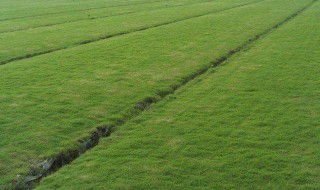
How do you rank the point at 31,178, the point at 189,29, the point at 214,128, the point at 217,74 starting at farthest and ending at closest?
the point at 189,29, the point at 217,74, the point at 214,128, the point at 31,178

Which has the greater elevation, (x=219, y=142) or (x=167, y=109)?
(x=167, y=109)

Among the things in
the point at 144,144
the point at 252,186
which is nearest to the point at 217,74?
the point at 144,144

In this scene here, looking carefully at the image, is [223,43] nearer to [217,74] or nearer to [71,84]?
[217,74]

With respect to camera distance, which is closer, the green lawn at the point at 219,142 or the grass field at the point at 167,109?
the green lawn at the point at 219,142

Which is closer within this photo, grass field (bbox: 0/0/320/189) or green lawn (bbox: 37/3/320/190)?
green lawn (bbox: 37/3/320/190)
